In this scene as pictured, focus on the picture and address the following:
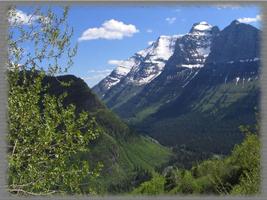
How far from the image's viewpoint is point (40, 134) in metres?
4.94

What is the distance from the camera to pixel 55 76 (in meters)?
5.46

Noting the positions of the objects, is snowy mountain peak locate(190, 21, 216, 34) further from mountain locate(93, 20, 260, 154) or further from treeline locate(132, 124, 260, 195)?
treeline locate(132, 124, 260, 195)

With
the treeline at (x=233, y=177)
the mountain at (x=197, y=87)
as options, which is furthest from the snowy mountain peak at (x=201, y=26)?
the treeline at (x=233, y=177)

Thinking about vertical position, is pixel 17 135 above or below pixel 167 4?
below

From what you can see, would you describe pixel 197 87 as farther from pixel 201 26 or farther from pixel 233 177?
pixel 233 177

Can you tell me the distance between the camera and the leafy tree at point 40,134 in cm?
493

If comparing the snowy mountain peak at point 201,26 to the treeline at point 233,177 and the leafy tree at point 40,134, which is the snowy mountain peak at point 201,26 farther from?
the leafy tree at point 40,134

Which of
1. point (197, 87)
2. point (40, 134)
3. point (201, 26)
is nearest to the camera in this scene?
point (40, 134)

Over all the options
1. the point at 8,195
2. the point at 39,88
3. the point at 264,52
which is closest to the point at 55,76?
the point at 39,88

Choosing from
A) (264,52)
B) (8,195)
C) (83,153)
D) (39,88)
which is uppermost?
(264,52)

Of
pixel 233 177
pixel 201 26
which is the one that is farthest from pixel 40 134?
pixel 201 26

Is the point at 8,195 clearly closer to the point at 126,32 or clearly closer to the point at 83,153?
the point at 83,153

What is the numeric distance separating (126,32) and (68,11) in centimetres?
176

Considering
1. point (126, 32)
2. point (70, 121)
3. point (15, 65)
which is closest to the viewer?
point (70, 121)
